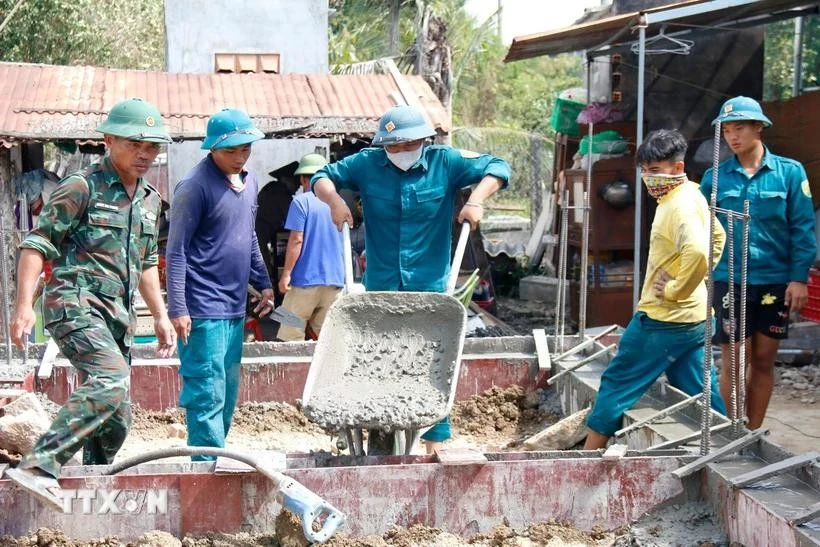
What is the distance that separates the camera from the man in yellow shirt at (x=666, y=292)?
17.3 ft

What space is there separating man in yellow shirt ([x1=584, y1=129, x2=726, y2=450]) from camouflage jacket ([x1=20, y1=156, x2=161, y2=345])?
236 cm

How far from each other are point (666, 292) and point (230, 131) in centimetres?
222

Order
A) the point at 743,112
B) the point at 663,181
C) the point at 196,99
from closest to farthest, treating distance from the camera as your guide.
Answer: the point at 663,181 → the point at 743,112 → the point at 196,99

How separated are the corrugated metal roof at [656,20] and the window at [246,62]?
11.8ft

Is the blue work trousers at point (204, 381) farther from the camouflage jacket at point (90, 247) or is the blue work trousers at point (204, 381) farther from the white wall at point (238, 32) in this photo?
the white wall at point (238, 32)

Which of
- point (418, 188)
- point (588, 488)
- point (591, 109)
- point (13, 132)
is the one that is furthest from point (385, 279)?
point (591, 109)

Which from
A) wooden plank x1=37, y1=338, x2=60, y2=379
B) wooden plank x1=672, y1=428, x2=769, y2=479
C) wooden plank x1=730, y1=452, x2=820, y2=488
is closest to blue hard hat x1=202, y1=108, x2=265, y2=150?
wooden plank x1=37, y1=338, x2=60, y2=379

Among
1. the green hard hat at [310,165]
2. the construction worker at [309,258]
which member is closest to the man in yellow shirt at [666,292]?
→ the construction worker at [309,258]

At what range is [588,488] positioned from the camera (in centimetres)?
486

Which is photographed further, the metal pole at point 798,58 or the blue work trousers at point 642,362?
the metal pole at point 798,58

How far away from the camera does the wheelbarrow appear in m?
5.16

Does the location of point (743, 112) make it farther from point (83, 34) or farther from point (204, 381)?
point (83, 34)

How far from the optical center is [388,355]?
5609mm

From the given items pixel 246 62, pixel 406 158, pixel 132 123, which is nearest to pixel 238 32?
pixel 246 62
